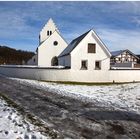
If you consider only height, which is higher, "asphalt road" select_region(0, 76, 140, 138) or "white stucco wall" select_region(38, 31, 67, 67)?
"white stucco wall" select_region(38, 31, 67, 67)

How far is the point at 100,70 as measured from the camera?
117ft

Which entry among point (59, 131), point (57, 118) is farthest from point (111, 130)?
point (57, 118)

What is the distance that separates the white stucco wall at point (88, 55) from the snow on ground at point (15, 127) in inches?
963

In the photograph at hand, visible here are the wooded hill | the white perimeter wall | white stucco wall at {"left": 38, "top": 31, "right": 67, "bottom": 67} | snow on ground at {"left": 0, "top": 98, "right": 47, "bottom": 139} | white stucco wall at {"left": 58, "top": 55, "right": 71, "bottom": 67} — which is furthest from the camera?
the wooded hill

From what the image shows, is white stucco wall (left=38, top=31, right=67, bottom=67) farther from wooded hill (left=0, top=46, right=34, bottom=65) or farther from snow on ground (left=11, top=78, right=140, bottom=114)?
wooded hill (left=0, top=46, right=34, bottom=65)

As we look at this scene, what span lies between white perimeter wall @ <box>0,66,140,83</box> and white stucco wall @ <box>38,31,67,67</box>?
393 inches

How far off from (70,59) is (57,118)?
988 inches

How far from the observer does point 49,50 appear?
47375mm

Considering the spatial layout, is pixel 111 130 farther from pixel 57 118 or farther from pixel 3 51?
pixel 3 51

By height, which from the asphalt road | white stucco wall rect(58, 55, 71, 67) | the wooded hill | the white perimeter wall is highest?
the wooded hill

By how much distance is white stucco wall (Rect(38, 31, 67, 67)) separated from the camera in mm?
46875

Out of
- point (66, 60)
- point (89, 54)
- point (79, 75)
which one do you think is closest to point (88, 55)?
point (89, 54)

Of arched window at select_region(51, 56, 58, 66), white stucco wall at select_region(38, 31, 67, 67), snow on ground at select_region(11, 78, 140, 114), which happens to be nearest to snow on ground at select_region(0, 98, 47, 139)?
snow on ground at select_region(11, 78, 140, 114)

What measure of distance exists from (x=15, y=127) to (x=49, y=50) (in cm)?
3900
